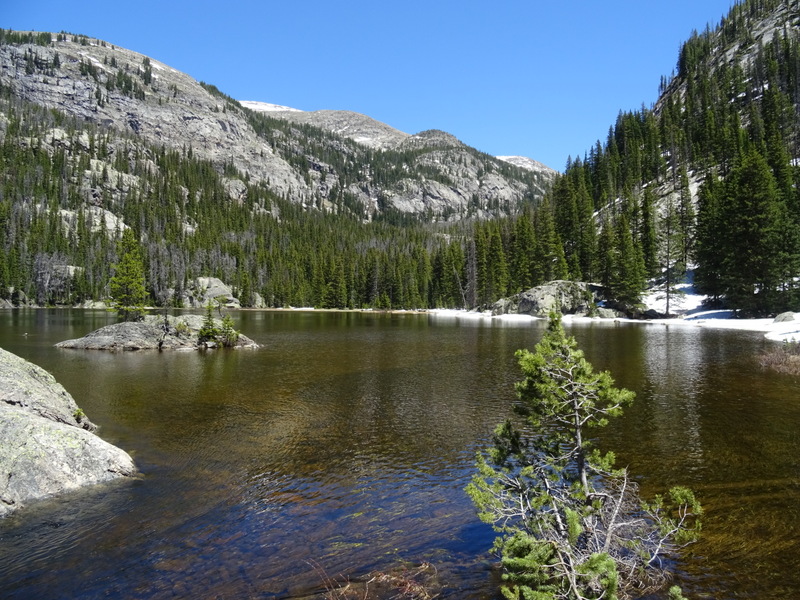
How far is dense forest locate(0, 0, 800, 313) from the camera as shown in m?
71.6

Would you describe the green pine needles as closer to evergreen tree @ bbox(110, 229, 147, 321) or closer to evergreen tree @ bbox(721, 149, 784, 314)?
evergreen tree @ bbox(110, 229, 147, 321)

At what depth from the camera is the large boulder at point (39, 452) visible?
41.2 feet

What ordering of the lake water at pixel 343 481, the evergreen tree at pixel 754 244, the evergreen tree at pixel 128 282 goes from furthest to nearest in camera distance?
1. the evergreen tree at pixel 754 244
2. the evergreen tree at pixel 128 282
3. the lake water at pixel 343 481

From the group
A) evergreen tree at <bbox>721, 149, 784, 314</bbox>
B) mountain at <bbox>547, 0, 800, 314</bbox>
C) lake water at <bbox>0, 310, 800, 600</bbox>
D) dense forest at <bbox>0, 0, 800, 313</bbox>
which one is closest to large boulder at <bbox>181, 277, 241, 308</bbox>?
dense forest at <bbox>0, 0, 800, 313</bbox>

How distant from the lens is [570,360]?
9.34 m

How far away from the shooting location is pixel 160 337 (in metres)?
49.0

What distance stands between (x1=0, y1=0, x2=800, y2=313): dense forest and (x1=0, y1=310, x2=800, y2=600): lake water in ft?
160

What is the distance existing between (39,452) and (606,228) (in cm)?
10471

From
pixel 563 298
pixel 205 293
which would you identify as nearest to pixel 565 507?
pixel 563 298

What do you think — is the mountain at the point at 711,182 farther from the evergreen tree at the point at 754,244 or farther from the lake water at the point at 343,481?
the lake water at the point at 343,481

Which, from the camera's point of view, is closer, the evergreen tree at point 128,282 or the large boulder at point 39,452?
the large boulder at point 39,452

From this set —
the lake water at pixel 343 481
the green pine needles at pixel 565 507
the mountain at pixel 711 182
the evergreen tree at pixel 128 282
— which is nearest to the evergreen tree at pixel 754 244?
the mountain at pixel 711 182

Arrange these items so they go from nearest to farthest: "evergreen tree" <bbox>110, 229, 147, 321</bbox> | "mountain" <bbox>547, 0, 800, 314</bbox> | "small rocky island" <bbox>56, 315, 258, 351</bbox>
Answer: "small rocky island" <bbox>56, 315, 258, 351</bbox> < "evergreen tree" <bbox>110, 229, 147, 321</bbox> < "mountain" <bbox>547, 0, 800, 314</bbox>

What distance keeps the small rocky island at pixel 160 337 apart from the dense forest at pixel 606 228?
70066 mm
